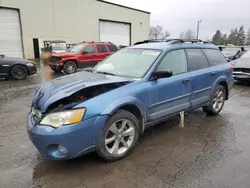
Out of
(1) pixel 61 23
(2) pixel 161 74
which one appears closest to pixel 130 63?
(2) pixel 161 74

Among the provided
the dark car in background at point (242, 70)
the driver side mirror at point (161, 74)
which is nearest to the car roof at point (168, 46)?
the driver side mirror at point (161, 74)

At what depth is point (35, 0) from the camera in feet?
76.9

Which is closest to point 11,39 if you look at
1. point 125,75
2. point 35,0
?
point 35,0

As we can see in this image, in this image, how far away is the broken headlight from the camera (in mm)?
2674

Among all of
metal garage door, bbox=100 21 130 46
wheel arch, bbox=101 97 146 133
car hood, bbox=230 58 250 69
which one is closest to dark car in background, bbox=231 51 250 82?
car hood, bbox=230 58 250 69

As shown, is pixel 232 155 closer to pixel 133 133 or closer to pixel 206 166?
pixel 206 166

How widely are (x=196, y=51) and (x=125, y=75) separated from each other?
190 cm

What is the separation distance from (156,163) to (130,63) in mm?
1791

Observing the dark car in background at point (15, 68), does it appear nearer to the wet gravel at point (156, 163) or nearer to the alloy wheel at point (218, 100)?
the wet gravel at point (156, 163)

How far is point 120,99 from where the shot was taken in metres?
3.05

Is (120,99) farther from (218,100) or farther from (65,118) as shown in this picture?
(218,100)

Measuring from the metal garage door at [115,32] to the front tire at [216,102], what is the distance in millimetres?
26072

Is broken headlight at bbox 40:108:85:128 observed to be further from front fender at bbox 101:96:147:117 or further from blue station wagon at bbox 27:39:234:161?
front fender at bbox 101:96:147:117

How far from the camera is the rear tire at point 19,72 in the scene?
10.5m
